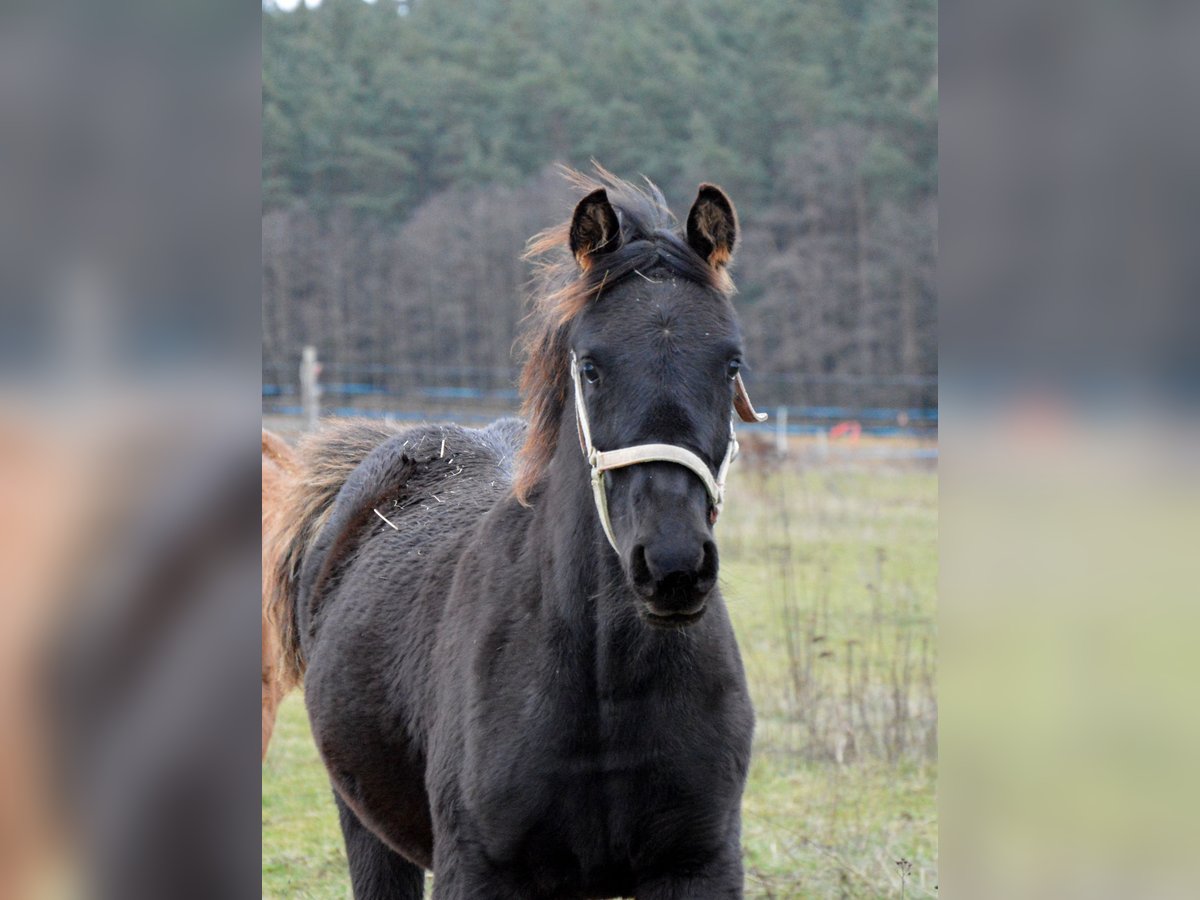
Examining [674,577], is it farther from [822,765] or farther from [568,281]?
[822,765]

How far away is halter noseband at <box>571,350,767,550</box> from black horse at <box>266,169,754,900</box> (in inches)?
0.5

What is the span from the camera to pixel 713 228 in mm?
2803

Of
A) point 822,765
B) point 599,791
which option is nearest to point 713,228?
point 599,791

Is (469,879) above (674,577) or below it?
below

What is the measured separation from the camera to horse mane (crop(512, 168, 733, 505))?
2729 millimetres

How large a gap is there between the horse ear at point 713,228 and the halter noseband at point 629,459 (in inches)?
12.4

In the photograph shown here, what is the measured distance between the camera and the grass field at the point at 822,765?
466cm

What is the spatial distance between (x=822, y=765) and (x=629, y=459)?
12.6ft
